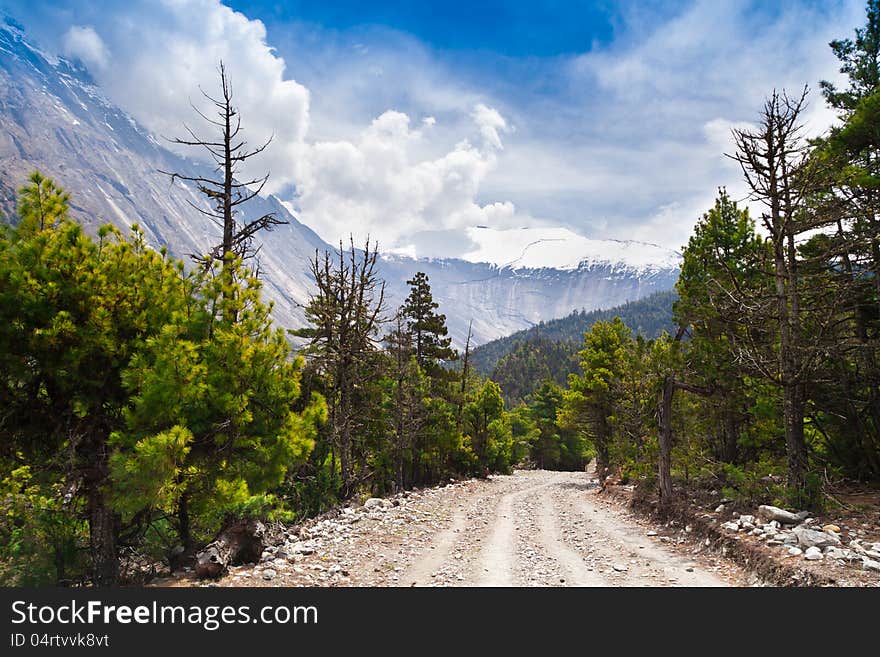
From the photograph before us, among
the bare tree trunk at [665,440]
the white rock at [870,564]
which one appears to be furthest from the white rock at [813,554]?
the bare tree trunk at [665,440]

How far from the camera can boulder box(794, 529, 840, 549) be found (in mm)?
8125

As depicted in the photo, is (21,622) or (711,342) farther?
(711,342)

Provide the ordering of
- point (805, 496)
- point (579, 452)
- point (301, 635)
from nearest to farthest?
point (301, 635)
point (805, 496)
point (579, 452)

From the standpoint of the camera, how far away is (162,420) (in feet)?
23.9

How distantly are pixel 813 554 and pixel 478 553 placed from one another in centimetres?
631

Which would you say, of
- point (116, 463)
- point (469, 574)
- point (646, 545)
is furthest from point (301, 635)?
point (646, 545)

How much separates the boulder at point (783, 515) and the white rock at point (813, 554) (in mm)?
1921

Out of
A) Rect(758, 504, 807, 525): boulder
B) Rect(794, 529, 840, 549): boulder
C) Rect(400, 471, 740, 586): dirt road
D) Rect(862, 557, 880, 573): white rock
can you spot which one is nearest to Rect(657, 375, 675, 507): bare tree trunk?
Rect(400, 471, 740, 586): dirt road

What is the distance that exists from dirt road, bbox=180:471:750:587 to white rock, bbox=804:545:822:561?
1.04 m

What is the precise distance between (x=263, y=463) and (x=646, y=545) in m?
9.16

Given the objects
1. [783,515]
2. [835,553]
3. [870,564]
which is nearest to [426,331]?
[783,515]

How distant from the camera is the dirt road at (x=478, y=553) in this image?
8375 mm

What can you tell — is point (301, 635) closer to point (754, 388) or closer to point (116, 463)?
point (116, 463)

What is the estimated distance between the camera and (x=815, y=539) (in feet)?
27.1
